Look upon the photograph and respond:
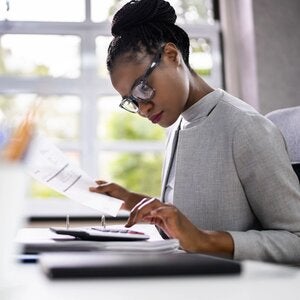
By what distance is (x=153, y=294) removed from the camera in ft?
1.67

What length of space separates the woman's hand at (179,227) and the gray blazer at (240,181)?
0.23 ft

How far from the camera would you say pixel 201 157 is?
58.1 inches

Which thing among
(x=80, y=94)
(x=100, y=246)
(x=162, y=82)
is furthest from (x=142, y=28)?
(x=80, y=94)

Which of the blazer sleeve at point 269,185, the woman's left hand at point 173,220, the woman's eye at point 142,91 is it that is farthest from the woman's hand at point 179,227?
the woman's eye at point 142,91

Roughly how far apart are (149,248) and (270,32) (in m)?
2.64

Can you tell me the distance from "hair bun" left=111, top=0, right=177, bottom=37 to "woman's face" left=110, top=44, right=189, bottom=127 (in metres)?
0.10

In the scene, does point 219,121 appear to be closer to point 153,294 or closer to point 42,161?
point 42,161

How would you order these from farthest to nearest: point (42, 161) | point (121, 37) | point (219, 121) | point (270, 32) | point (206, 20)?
point (206, 20)
point (270, 32)
point (121, 37)
point (219, 121)
point (42, 161)

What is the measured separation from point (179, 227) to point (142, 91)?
56 cm

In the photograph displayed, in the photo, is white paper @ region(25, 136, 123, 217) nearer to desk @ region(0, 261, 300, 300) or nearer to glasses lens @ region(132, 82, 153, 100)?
glasses lens @ region(132, 82, 153, 100)

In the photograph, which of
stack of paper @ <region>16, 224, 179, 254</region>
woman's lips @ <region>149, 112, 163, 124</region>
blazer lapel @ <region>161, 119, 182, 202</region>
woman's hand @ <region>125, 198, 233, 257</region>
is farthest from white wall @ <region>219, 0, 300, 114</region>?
stack of paper @ <region>16, 224, 179, 254</region>

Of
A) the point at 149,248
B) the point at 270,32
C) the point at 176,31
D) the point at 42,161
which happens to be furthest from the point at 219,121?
the point at 270,32

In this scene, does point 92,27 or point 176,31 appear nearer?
point 176,31

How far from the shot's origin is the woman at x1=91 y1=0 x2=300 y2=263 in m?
1.18
